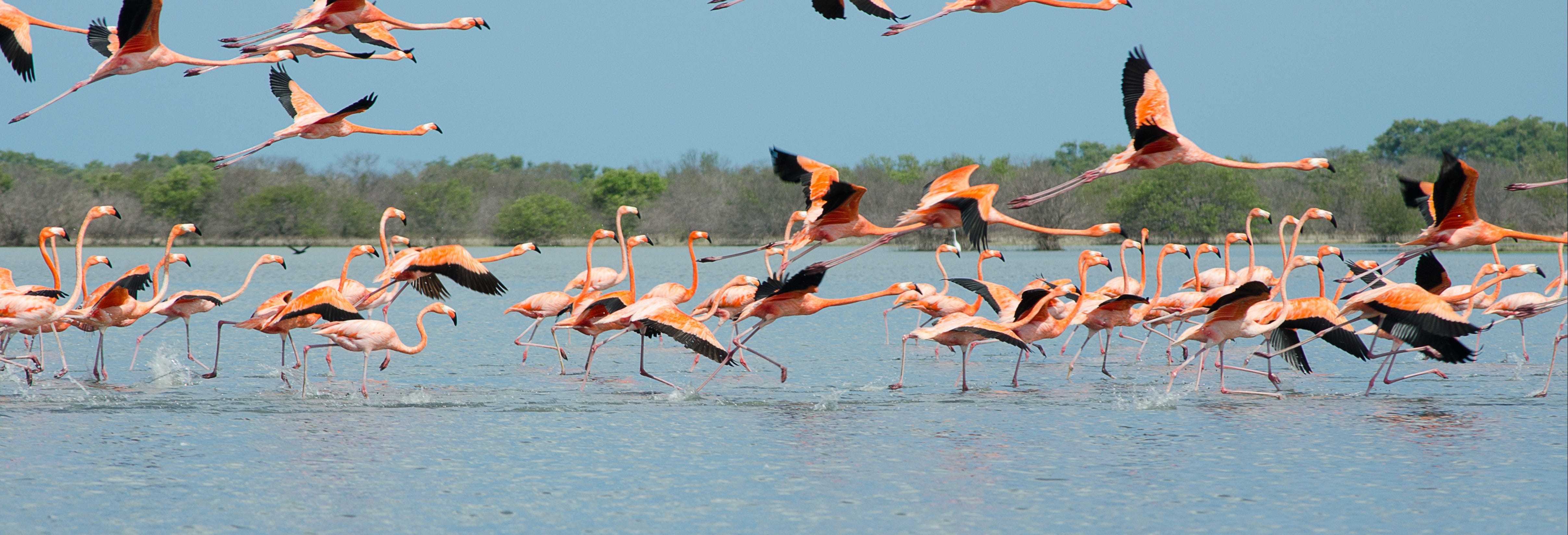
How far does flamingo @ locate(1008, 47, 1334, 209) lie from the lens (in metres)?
7.80

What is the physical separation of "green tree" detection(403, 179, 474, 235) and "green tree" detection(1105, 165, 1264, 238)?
26757mm

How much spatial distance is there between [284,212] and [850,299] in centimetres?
4582

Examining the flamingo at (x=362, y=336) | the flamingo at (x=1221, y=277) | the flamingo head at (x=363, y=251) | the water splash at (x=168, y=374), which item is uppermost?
the flamingo head at (x=363, y=251)

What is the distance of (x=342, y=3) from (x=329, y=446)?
2960mm

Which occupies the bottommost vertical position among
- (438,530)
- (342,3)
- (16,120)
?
(438,530)

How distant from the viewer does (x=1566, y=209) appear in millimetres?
42000

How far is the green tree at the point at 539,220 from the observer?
176 feet

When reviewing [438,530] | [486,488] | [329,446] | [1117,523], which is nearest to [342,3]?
[329,446]

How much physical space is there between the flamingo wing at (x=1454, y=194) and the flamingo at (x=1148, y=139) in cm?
69

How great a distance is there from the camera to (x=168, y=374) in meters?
9.75

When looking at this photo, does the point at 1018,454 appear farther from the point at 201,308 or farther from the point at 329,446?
the point at 201,308

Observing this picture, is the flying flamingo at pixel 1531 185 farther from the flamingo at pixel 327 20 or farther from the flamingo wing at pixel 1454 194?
the flamingo at pixel 327 20

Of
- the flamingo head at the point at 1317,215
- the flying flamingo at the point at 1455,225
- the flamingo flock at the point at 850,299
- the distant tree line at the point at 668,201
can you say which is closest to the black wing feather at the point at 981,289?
the flamingo flock at the point at 850,299

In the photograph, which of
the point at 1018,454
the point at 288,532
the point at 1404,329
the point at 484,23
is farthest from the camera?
the point at 484,23
